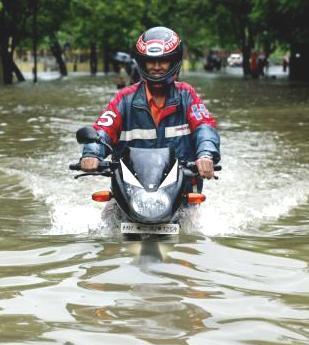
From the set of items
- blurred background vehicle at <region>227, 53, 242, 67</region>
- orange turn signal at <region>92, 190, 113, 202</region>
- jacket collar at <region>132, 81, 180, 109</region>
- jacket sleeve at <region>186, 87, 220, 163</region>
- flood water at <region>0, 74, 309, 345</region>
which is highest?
jacket collar at <region>132, 81, 180, 109</region>

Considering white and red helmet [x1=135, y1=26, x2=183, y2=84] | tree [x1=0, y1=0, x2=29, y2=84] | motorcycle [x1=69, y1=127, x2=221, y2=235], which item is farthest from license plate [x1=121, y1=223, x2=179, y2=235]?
tree [x1=0, y1=0, x2=29, y2=84]

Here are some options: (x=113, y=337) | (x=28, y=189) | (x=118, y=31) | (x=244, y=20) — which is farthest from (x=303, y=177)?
(x=118, y=31)

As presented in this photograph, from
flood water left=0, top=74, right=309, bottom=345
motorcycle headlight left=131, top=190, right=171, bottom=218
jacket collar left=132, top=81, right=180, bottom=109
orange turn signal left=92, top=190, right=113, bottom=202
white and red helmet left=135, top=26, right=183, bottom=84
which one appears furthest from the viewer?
jacket collar left=132, top=81, right=180, bottom=109

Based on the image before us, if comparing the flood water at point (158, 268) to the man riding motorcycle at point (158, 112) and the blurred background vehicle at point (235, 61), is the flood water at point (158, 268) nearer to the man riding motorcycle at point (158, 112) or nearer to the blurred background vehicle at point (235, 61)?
the man riding motorcycle at point (158, 112)

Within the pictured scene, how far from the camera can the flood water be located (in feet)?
14.7

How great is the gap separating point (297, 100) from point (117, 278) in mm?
24111

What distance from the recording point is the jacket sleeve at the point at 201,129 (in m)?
6.55

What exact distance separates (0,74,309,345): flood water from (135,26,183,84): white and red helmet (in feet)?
4.22

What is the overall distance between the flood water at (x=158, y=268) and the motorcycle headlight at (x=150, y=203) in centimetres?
35

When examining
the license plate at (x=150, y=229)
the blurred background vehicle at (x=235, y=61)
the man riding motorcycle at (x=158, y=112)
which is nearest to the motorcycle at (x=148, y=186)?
the license plate at (x=150, y=229)

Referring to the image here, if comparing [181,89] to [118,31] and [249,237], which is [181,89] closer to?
[249,237]

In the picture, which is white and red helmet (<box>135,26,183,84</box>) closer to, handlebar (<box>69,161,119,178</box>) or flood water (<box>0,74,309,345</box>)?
handlebar (<box>69,161,119,178</box>)

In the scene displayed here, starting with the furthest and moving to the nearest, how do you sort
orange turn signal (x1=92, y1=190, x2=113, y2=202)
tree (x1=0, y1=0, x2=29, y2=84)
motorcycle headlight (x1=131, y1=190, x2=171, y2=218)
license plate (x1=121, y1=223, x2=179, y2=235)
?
tree (x1=0, y1=0, x2=29, y2=84) < orange turn signal (x1=92, y1=190, x2=113, y2=202) < license plate (x1=121, y1=223, x2=179, y2=235) < motorcycle headlight (x1=131, y1=190, x2=171, y2=218)

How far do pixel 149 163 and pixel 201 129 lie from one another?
2.28 ft
